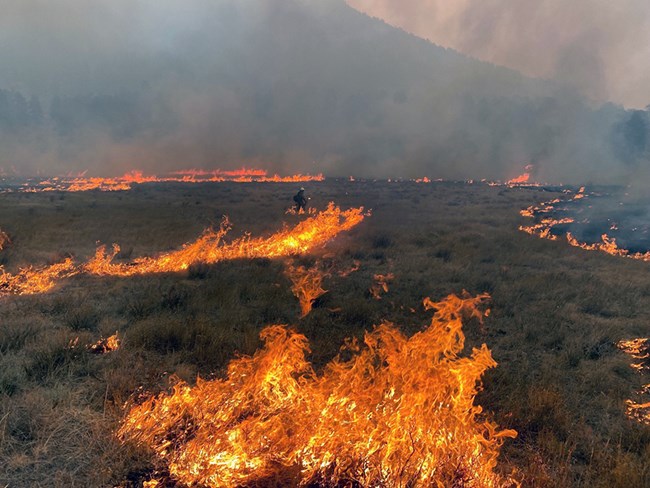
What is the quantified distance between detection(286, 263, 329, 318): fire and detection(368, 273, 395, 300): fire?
53.4 inches

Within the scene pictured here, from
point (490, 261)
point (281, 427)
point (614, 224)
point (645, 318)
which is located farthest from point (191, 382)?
point (614, 224)

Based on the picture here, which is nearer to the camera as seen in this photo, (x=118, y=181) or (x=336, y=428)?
(x=336, y=428)

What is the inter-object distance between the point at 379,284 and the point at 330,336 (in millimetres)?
4023

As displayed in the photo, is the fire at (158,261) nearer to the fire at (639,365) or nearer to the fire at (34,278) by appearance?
the fire at (34,278)

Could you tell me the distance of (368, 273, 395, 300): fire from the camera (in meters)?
9.77

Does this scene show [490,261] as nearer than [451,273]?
No

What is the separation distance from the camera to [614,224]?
66.3 feet

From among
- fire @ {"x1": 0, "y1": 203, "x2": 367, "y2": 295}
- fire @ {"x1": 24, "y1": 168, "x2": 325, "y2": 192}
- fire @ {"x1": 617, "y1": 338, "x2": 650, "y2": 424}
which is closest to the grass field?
fire @ {"x1": 617, "y1": 338, "x2": 650, "y2": 424}

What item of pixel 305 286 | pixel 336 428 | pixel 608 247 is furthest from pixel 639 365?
pixel 608 247

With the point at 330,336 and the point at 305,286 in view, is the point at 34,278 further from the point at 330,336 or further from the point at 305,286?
the point at 330,336

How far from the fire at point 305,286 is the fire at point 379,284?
1357 mm

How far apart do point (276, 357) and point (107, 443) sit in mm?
1859

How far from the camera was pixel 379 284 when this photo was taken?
10.8m

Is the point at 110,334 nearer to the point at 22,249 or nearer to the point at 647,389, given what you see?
the point at 647,389
